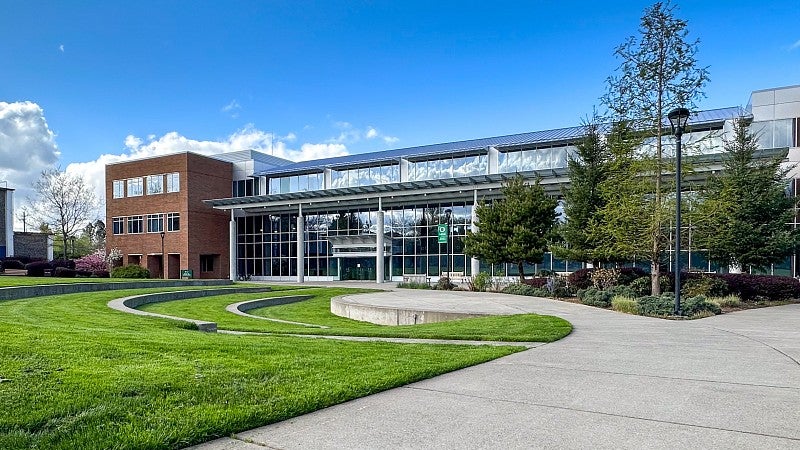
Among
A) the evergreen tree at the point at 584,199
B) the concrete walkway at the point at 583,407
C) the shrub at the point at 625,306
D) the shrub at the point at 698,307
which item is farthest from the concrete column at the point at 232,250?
the concrete walkway at the point at 583,407

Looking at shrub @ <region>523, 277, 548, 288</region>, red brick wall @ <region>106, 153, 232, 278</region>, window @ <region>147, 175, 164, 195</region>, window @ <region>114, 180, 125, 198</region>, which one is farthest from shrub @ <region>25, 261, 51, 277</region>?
shrub @ <region>523, 277, 548, 288</region>

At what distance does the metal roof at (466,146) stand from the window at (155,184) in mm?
8686

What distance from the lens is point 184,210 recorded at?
47375mm

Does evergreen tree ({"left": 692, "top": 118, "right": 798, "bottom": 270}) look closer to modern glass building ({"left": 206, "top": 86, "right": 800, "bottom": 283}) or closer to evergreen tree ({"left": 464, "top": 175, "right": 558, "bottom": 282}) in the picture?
modern glass building ({"left": 206, "top": 86, "right": 800, "bottom": 283})

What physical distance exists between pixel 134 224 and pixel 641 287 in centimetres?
4739

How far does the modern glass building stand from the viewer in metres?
33.4

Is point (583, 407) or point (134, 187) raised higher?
point (134, 187)

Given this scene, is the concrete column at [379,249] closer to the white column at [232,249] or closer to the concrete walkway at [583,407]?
the white column at [232,249]

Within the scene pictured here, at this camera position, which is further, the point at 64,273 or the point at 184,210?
the point at 184,210

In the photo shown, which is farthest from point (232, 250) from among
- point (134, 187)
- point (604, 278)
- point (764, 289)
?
point (764, 289)

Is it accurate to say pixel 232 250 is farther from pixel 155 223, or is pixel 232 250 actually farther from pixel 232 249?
pixel 155 223

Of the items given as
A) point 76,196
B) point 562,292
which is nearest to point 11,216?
point 76,196

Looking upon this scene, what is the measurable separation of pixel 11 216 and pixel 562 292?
67.2 meters

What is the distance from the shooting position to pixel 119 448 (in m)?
3.84
